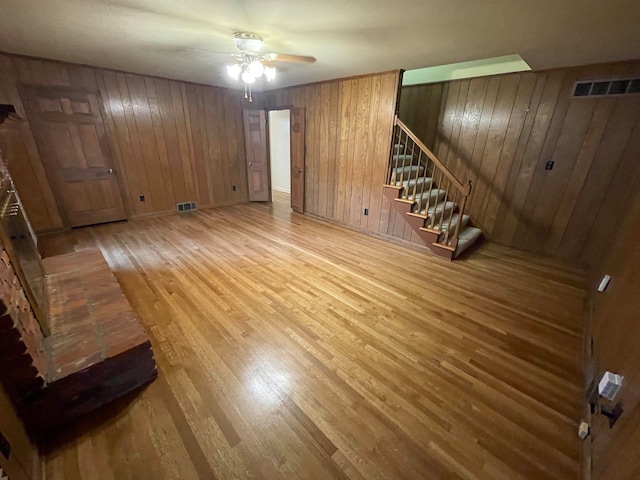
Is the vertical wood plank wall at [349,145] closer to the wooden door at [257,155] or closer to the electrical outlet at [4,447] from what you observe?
the wooden door at [257,155]

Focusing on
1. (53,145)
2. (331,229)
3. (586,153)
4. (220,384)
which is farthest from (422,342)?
(53,145)

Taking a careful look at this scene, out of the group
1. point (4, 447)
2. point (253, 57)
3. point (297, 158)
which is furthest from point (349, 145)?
point (4, 447)

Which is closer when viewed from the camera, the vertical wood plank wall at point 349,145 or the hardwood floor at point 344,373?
the hardwood floor at point 344,373

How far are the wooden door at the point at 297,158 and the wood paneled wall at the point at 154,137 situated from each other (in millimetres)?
1313

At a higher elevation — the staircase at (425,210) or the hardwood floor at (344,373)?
the staircase at (425,210)

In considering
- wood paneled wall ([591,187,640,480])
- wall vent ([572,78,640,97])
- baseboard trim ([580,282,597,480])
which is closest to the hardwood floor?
baseboard trim ([580,282,597,480])

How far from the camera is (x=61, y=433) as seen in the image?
4.51 feet

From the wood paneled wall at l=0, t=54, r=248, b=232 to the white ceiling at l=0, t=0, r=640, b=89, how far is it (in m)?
0.50

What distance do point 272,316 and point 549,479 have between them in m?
1.95

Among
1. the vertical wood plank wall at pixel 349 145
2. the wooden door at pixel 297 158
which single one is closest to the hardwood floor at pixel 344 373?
the vertical wood plank wall at pixel 349 145

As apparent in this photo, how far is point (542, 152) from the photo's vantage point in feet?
11.2

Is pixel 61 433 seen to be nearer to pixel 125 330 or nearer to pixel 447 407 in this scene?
pixel 125 330

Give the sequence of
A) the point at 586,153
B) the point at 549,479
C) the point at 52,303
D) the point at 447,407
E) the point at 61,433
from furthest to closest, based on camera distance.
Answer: the point at 586,153
the point at 52,303
the point at 447,407
the point at 61,433
the point at 549,479

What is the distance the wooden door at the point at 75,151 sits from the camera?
11.8ft
